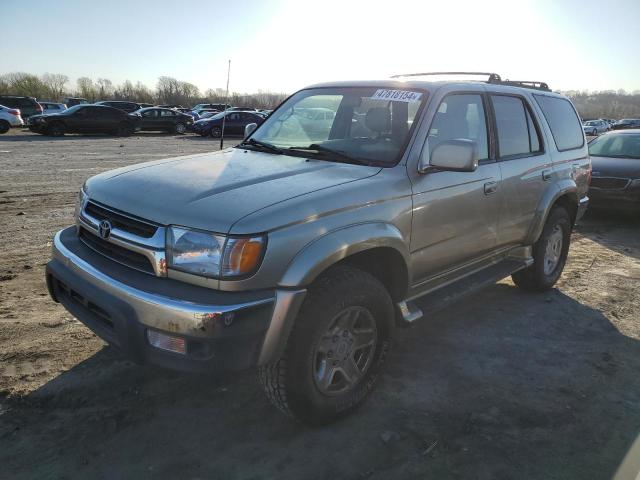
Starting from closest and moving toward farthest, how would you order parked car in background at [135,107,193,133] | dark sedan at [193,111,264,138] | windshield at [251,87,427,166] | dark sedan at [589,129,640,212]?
windshield at [251,87,427,166], dark sedan at [589,129,640,212], dark sedan at [193,111,264,138], parked car in background at [135,107,193,133]

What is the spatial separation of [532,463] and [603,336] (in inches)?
79.5

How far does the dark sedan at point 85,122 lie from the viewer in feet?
71.2

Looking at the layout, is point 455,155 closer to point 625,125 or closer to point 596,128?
point 625,125

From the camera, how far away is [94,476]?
2.41 metres

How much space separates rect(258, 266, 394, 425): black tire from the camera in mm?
2535

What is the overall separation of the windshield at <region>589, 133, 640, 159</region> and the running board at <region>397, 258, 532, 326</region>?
610 centimetres

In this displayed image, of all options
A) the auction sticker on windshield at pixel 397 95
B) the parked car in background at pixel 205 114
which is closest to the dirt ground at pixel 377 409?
the auction sticker on windshield at pixel 397 95

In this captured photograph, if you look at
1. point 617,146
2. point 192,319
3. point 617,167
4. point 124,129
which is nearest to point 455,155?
point 192,319

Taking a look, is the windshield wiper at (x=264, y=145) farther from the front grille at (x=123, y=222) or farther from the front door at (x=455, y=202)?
the front grille at (x=123, y=222)

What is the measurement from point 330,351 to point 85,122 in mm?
23681

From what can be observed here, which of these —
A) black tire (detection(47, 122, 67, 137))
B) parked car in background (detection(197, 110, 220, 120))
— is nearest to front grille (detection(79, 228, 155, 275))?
black tire (detection(47, 122, 67, 137))

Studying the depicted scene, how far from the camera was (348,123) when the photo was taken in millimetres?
3746

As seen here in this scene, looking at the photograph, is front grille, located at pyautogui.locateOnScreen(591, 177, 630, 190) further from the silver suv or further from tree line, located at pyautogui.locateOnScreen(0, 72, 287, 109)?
tree line, located at pyautogui.locateOnScreen(0, 72, 287, 109)

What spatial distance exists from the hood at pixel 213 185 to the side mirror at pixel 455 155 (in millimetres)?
383
